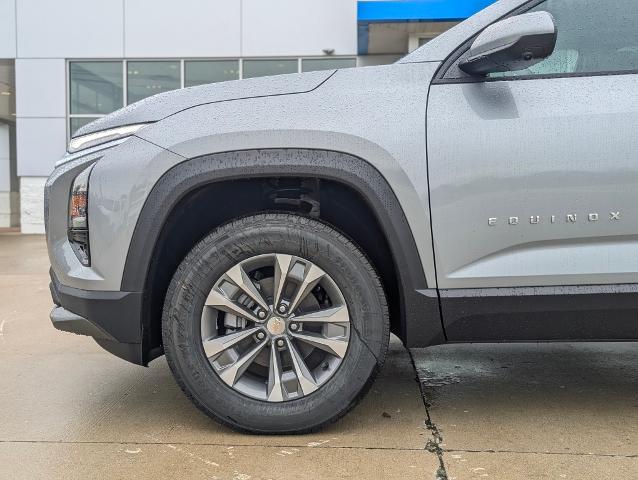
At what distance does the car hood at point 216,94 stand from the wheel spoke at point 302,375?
1.03m

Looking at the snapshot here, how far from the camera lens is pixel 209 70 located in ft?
43.6

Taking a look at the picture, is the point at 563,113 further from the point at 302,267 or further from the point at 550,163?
the point at 302,267

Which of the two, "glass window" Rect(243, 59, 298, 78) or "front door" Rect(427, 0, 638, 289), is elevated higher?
"glass window" Rect(243, 59, 298, 78)

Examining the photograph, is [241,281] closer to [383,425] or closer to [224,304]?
[224,304]

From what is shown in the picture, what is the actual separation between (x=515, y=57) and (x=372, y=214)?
2.71ft

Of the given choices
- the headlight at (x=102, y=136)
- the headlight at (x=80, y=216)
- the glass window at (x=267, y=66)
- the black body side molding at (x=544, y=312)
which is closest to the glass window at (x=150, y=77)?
the glass window at (x=267, y=66)

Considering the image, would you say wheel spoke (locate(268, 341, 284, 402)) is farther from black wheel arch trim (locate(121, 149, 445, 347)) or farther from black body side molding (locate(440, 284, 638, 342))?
black body side molding (locate(440, 284, 638, 342))

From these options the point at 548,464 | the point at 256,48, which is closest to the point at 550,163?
the point at 548,464

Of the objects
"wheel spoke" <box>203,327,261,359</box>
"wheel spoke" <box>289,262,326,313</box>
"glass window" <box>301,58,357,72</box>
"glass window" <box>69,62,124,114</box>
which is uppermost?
"glass window" <box>301,58,357,72</box>

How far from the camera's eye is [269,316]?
249cm

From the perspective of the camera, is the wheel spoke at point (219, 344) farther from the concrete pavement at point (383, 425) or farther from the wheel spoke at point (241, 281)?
the concrete pavement at point (383, 425)

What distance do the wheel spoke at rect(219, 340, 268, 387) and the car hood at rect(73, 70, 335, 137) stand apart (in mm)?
1037

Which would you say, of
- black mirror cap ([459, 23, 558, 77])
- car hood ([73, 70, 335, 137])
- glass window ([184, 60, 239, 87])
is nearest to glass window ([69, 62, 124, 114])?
glass window ([184, 60, 239, 87])

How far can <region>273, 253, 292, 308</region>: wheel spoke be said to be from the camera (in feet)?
8.05
